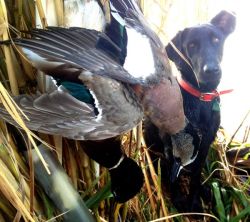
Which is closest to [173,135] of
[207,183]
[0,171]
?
[207,183]

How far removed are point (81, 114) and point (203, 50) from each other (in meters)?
1.18

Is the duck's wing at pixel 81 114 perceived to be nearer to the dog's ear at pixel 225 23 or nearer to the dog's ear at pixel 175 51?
the dog's ear at pixel 175 51

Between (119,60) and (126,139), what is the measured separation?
294 millimetres

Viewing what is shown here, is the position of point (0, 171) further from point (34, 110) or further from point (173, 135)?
point (173, 135)

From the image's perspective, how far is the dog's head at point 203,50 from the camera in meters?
1.92

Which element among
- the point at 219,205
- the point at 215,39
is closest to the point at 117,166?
the point at 219,205

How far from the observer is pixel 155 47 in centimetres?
112

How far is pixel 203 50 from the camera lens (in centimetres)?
199

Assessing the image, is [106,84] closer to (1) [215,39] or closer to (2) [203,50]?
(2) [203,50]

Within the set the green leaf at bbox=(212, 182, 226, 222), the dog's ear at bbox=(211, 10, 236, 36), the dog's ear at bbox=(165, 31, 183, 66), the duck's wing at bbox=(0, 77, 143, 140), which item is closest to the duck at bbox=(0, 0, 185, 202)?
the duck's wing at bbox=(0, 77, 143, 140)

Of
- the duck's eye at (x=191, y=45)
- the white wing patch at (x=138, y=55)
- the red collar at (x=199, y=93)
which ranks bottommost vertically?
the red collar at (x=199, y=93)

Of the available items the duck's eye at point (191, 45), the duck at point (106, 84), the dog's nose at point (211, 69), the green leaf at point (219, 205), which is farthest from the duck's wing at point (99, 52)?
the duck's eye at point (191, 45)

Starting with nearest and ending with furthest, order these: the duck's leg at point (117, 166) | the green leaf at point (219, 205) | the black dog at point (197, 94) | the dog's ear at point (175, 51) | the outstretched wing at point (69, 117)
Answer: the outstretched wing at point (69, 117), the duck's leg at point (117, 166), the green leaf at point (219, 205), the black dog at point (197, 94), the dog's ear at point (175, 51)

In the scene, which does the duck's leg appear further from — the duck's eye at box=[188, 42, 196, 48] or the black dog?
the duck's eye at box=[188, 42, 196, 48]
